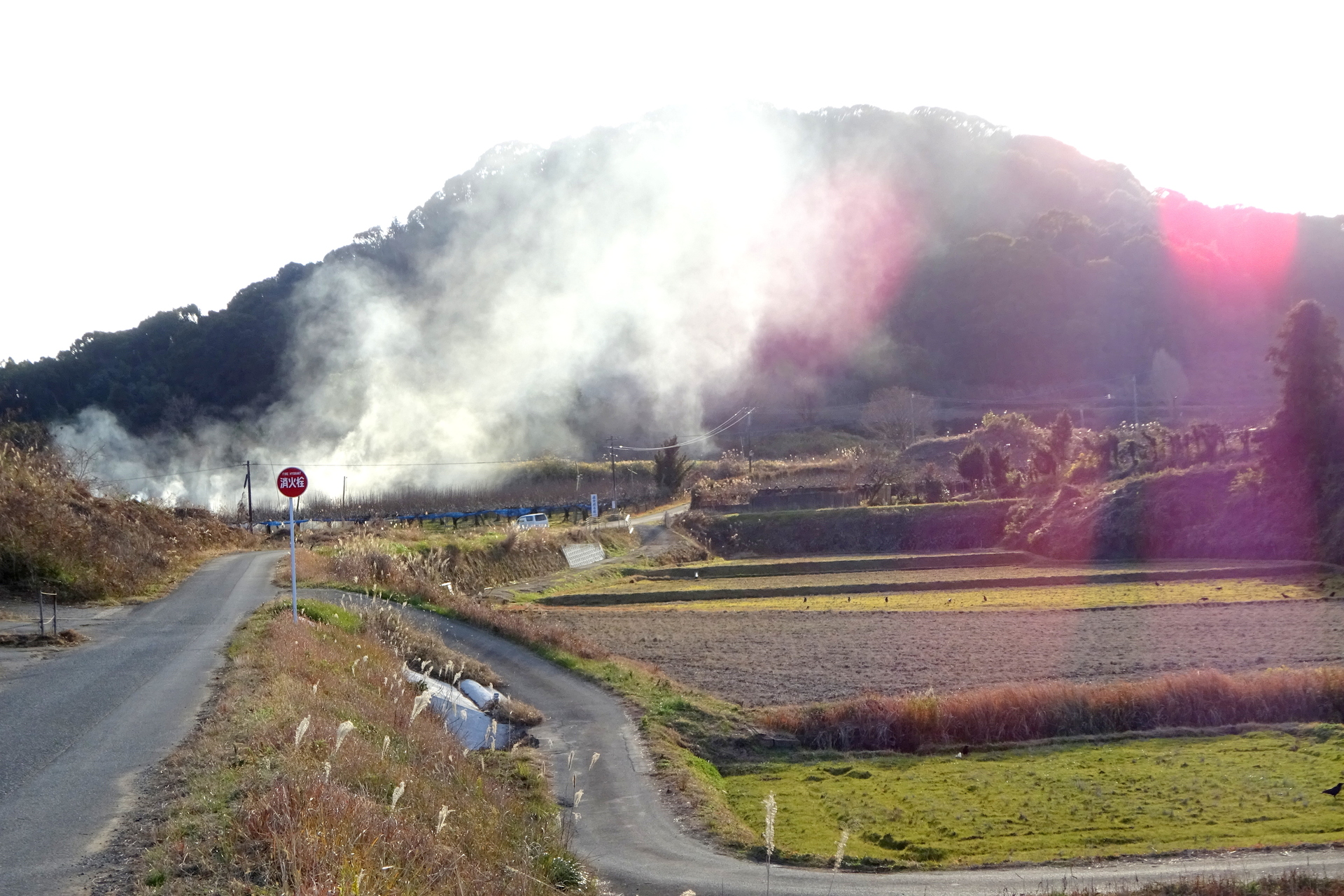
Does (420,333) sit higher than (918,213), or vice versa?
(918,213)

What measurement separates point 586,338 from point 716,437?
80.1 feet

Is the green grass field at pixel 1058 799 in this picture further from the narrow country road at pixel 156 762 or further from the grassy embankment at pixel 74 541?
the grassy embankment at pixel 74 541

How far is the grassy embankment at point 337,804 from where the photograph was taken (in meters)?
5.62

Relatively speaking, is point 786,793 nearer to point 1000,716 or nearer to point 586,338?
point 1000,716

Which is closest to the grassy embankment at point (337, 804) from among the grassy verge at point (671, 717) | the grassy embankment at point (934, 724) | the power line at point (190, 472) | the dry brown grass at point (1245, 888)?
the grassy verge at point (671, 717)

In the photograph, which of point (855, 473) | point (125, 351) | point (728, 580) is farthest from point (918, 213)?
point (728, 580)

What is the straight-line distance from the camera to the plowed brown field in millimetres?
19250

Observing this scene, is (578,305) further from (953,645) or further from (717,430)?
(953,645)

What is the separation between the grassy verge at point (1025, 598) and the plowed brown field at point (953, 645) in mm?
1297

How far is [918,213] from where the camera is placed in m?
156

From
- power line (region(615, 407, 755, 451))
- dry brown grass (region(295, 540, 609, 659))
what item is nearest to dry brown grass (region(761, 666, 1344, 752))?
dry brown grass (region(295, 540, 609, 659))

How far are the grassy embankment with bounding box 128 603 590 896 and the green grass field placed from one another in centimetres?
347

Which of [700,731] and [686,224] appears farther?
[686,224]

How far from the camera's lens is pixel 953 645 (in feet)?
76.5
